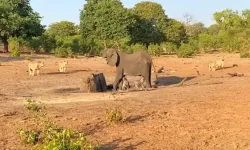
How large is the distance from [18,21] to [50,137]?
35.9 meters

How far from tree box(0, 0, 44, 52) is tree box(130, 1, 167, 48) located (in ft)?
41.9

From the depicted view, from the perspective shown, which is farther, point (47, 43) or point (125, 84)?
point (47, 43)

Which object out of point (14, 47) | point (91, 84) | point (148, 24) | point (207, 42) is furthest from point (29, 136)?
point (148, 24)

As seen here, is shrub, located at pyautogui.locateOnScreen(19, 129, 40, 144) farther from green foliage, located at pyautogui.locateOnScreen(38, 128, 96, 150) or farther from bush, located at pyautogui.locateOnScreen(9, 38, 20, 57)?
bush, located at pyautogui.locateOnScreen(9, 38, 20, 57)

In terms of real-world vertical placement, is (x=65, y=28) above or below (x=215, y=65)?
above

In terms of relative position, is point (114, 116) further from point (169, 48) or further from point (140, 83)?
point (169, 48)

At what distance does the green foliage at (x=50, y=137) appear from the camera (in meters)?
6.97

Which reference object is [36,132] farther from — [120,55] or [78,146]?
[120,55]

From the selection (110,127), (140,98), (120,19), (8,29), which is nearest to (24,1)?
(8,29)

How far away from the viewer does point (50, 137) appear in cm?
748

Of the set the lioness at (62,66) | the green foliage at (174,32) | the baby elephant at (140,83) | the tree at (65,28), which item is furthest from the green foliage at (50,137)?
the tree at (65,28)

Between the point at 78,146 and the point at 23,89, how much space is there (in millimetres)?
10016

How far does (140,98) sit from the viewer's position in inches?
503

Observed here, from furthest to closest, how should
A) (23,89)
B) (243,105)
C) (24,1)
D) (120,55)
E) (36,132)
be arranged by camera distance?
(24,1) → (120,55) → (23,89) → (243,105) → (36,132)
